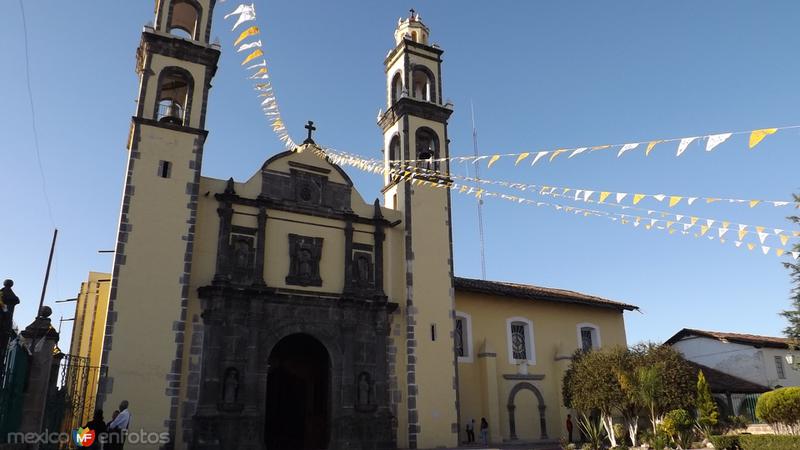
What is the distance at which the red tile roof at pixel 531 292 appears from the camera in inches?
983

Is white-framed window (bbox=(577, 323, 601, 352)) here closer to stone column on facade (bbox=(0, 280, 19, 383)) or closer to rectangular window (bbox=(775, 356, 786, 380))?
rectangular window (bbox=(775, 356, 786, 380))

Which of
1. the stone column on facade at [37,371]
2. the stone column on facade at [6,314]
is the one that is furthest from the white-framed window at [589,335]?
the stone column on facade at [6,314]

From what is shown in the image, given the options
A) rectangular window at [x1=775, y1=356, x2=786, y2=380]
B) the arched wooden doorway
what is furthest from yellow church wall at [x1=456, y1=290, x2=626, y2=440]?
rectangular window at [x1=775, y1=356, x2=786, y2=380]

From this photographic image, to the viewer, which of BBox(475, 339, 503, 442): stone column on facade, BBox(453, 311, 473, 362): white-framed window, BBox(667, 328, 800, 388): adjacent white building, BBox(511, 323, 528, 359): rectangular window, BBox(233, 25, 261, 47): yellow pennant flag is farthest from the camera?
BBox(667, 328, 800, 388): adjacent white building

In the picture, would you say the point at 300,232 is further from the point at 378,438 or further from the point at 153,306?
the point at 378,438

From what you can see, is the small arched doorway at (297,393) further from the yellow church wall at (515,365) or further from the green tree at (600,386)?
the green tree at (600,386)

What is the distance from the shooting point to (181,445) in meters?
17.0

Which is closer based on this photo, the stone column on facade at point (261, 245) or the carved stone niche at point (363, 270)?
the stone column on facade at point (261, 245)

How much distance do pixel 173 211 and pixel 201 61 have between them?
5530 millimetres

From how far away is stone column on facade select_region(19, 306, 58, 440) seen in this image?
1189 cm

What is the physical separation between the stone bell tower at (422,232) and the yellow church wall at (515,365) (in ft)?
7.05

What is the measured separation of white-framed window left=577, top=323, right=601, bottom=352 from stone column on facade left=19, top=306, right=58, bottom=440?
71.7 ft

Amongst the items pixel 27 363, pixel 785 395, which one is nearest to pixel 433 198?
pixel 785 395

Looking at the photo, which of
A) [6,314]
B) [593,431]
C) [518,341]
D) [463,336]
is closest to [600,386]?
[593,431]
